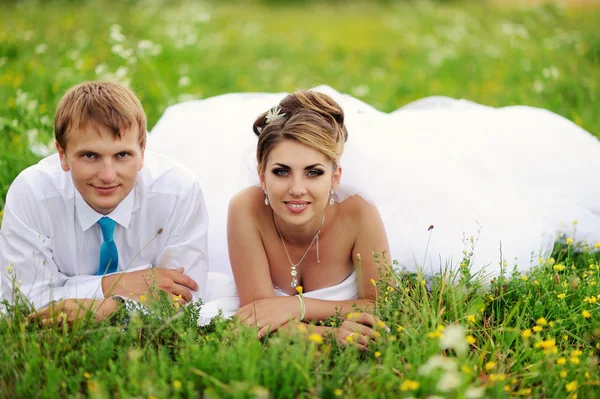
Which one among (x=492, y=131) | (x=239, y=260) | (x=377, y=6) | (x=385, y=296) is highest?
(x=377, y=6)

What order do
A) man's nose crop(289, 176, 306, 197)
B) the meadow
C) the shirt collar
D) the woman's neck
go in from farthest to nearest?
the woman's neck → the shirt collar → man's nose crop(289, 176, 306, 197) → the meadow

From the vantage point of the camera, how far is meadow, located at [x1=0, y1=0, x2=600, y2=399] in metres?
2.25

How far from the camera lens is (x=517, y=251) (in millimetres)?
3584

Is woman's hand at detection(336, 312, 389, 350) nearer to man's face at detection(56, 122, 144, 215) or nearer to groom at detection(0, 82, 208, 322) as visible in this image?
groom at detection(0, 82, 208, 322)

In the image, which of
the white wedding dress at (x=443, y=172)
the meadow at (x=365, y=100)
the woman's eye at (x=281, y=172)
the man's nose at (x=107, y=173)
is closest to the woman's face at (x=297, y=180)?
the woman's eye at (x=281, y=172)

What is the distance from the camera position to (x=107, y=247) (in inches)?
122

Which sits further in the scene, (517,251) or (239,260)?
(517,251)

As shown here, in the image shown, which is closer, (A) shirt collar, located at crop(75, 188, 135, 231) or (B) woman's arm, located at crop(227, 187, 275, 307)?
(A) shirt collar, located at crop(75, 188, 135, 231)

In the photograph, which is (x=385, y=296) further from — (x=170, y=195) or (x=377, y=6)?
(x=377, y=6)

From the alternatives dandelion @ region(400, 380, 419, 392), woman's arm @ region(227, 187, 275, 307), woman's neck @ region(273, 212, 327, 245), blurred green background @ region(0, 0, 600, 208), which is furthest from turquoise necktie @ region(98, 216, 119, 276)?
dandelion @ region(400, 380, 419, 392)

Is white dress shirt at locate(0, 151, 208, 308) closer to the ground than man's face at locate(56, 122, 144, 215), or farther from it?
closer to the ground

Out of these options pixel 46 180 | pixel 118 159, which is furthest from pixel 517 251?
pixel 46 180

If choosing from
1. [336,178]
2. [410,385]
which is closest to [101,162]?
[336,178]

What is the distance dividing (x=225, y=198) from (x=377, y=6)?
12.8 meters
